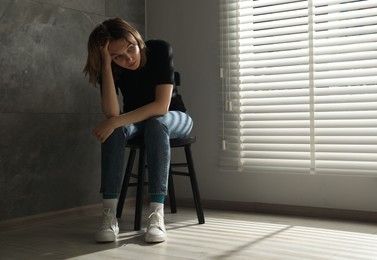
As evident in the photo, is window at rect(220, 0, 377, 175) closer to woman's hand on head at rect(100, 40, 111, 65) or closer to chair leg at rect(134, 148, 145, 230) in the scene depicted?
chair leg at rect(134, 148, 145, 230)

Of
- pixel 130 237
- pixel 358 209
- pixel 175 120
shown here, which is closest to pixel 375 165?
pixel 358 209

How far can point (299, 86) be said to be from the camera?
2.47 m

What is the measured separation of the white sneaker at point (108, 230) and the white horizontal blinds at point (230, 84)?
929mm

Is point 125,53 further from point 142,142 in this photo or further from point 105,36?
point 142,142

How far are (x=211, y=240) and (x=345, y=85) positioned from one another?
3.31 feet

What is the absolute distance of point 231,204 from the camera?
2.70 meters

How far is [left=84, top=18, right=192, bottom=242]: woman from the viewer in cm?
195

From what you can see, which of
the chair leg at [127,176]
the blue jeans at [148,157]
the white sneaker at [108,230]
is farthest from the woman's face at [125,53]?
the white sneaker at [108,230]

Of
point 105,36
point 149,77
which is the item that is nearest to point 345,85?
point 149,77

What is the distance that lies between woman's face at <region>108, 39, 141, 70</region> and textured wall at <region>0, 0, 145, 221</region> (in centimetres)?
45

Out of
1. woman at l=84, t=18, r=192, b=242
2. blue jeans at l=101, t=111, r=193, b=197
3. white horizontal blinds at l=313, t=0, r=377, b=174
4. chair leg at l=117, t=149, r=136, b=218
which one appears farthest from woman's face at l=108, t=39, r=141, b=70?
white horizontal blinds at l=313, t=0, r=377, b=174

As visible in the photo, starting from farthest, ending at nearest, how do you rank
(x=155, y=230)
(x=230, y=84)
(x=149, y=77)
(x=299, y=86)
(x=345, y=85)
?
(x=230, y=84) < (x=299, y=86) < (x=345, y=85) < (x=149, y=77) < (x=155, y=230)

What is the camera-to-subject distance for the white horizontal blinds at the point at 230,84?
2670mm

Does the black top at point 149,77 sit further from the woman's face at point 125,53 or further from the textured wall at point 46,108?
the textured wall at point 46,108
